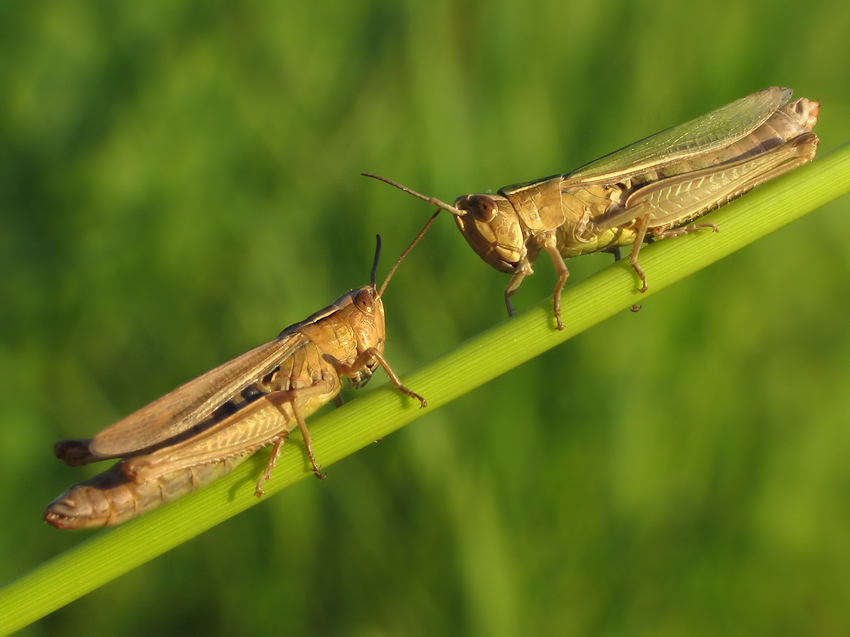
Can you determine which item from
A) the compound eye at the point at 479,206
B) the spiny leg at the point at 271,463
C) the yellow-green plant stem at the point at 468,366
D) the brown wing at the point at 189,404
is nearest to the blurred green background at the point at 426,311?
the compound eye at the point at 479,206

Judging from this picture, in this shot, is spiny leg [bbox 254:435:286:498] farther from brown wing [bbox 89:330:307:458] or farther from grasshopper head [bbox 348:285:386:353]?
grasshopper head [bbox 348:285:386:353]

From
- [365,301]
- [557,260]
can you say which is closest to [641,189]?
[557,260]

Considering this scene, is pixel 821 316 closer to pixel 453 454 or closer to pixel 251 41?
pixel 453 454

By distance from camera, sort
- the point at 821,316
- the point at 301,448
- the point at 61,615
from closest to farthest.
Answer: the point at 301,448 → the point at 821,316 → the point at 61,615

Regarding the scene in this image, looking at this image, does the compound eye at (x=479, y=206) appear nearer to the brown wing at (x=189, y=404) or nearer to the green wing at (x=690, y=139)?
the green wing at (x=690, y=139)

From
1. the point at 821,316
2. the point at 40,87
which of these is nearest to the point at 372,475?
the point at 821,316

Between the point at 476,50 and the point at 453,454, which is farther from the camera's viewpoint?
the point at 476,50
